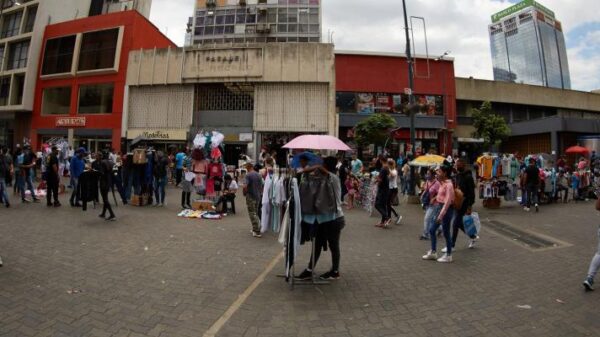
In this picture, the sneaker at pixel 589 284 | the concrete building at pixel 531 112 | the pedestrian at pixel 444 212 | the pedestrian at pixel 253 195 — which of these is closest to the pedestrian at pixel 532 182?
the pedestrian at pixel 444 212

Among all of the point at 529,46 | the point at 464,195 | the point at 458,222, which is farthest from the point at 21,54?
the point at 529,46

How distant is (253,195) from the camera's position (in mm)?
8422

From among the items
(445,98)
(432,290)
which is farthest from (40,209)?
(445,98)

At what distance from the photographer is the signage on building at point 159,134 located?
28.0 metres

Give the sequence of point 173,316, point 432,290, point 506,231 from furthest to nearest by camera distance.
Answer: point 506,231 < point 432,290 < point 173,316

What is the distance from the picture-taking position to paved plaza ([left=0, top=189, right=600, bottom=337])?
3.76 metres

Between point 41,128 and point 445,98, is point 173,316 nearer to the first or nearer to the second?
point 445,98

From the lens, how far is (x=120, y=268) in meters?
5.45

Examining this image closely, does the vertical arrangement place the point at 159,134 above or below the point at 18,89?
below

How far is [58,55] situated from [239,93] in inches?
683

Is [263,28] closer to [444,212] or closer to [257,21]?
[257,21]

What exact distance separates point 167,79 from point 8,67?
18.5 m

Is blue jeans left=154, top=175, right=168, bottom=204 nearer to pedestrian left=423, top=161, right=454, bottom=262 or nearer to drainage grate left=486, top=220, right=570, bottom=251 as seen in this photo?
pedestrian left=423, top=161, right=454, bottom=262

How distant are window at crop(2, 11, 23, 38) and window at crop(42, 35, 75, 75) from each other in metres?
5.50
